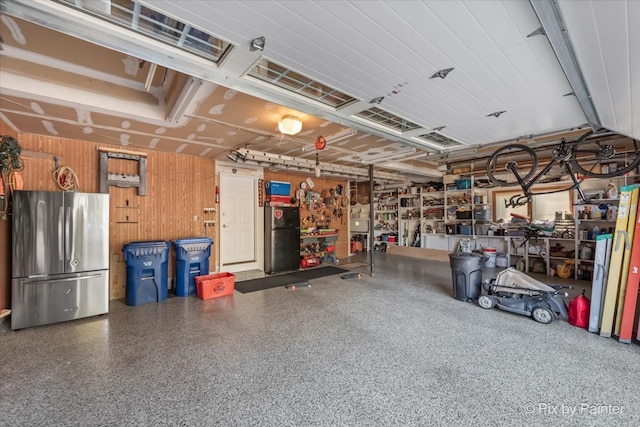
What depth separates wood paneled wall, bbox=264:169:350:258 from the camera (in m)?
6.60

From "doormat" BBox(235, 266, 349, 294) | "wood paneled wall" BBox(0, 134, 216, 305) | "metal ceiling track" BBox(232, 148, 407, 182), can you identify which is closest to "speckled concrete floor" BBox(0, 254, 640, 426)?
"doormat" BBox(235, 266, 349, 294)

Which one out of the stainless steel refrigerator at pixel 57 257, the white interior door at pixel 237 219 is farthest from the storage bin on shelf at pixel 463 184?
the stainless steel refrigerator at pixel 57 257

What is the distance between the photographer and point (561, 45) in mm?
1606

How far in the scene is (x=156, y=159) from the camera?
4.71m

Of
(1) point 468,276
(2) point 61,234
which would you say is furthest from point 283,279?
(2) point 61,234

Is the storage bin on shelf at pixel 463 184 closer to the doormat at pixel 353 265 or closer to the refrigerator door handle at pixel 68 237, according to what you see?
the doormat at pixel 353 265

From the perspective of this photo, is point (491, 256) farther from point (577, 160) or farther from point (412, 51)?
point (412, 51)

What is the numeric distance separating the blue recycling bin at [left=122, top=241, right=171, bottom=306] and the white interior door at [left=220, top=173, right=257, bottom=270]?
149 centimetres

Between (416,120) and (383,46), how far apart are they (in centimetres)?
149

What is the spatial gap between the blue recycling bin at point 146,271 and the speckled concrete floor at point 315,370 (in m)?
0.43

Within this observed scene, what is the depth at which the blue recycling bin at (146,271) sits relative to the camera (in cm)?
392

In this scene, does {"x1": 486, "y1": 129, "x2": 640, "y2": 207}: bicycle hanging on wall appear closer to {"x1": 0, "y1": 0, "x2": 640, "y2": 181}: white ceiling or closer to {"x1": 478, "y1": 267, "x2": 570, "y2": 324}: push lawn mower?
{"x1": 0, "y1": 0, "x2": 640, "y2": 181}: white ceiling

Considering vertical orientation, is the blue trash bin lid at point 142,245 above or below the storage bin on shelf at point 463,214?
below

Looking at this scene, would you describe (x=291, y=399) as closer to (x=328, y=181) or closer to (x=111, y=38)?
(x=111, y=38)
